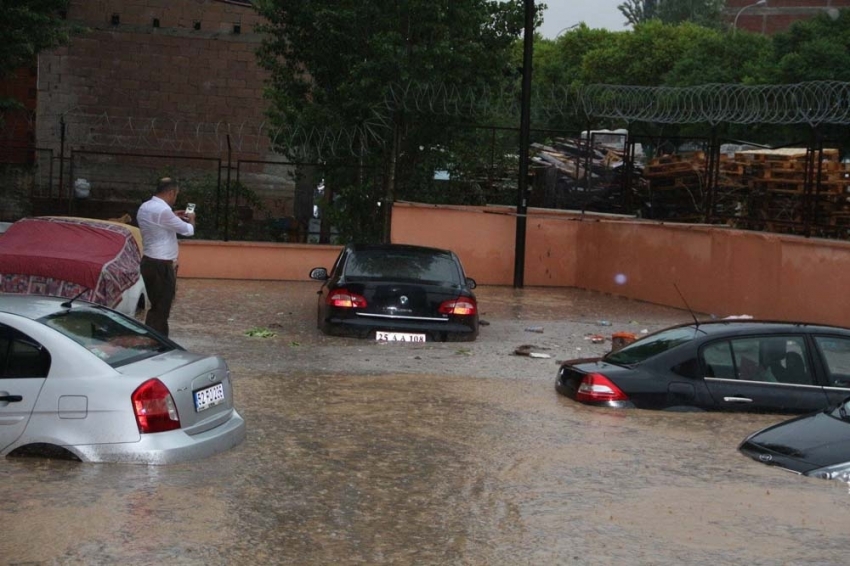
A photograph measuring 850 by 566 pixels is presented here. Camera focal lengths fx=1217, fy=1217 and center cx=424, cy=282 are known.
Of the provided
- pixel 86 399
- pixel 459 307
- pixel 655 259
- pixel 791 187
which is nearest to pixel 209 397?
pixel 86 399

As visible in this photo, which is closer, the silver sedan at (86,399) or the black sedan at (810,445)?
the silver sedan at (86,399)

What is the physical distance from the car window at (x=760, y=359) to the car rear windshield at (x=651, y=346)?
0.30 meters

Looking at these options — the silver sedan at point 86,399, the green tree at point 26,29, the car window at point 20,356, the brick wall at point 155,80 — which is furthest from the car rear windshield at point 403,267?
the brick wall at point 155,80

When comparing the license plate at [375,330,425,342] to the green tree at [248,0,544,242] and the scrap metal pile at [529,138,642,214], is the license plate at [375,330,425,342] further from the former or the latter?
the scrap metal pile at [529,138,642,214]

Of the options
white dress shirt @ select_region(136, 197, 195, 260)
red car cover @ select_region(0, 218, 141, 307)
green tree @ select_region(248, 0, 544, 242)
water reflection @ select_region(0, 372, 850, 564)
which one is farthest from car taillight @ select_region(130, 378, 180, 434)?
green tree @ select_region(248, 0, 544, 242)

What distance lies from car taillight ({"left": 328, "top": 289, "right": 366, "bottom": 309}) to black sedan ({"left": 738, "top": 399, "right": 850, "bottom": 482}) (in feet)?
20.6

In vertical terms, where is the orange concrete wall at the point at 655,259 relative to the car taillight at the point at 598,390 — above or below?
above

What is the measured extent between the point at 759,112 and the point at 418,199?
8.80 metres

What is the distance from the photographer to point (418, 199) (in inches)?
1030

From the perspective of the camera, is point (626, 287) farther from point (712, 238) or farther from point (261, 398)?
point (261, 398)

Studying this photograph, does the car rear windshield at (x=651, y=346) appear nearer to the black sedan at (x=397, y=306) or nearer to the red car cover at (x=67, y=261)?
the black sedan at (x=397, y=306)

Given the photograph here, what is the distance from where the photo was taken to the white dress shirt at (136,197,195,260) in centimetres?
1262

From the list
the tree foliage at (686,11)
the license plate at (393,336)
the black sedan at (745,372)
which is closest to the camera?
the black sedan at (745,372)

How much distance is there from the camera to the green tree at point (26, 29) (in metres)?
23.3
